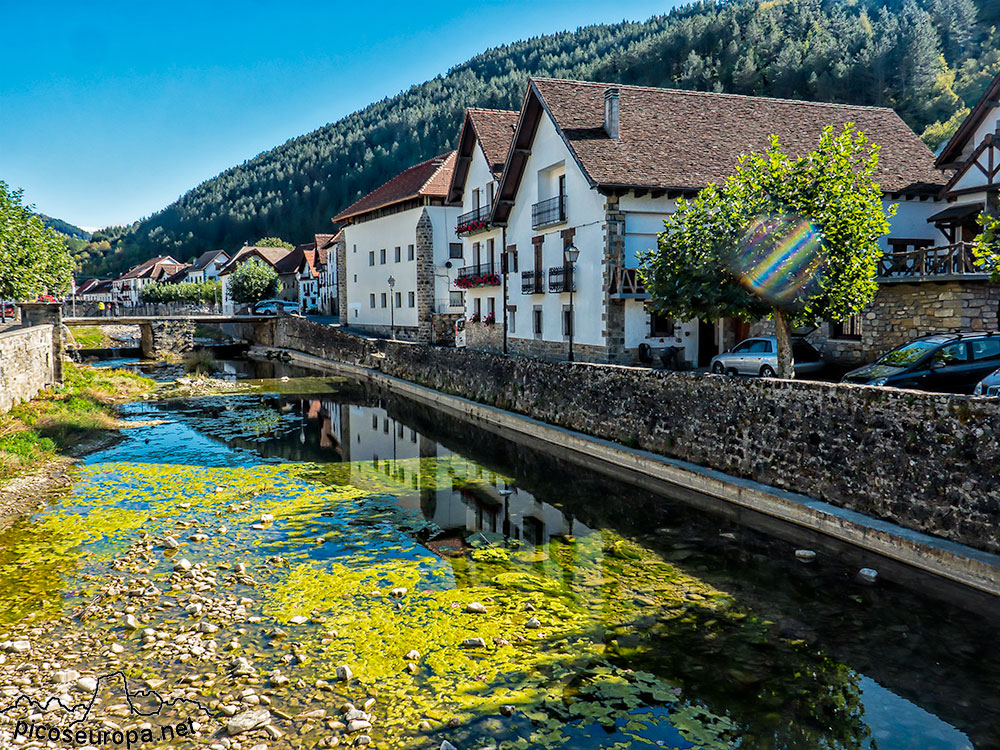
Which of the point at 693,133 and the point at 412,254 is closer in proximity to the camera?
the point at 693,133

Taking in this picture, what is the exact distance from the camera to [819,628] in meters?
9.77

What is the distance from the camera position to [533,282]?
32.9m

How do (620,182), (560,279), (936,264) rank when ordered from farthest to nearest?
(560,279)
(620,182)
(936,264)

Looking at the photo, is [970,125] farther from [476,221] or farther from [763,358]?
[476,221]

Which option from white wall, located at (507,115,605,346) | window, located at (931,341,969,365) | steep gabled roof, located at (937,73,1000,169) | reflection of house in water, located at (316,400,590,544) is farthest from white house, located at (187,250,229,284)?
window, located at (931,341,969,365)

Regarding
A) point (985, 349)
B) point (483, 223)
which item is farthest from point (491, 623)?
point (483, 223)

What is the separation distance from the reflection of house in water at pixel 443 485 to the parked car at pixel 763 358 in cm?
921

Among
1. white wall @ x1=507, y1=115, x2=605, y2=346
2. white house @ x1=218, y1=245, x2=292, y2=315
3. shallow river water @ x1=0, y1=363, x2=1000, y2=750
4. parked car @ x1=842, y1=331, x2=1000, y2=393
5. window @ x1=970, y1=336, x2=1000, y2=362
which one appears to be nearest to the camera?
shallow river water @ x1=0, y1=363, x2=1000, y2=750

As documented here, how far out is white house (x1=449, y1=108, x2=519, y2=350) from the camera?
37.7 metres

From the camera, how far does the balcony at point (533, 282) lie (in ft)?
106

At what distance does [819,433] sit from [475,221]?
27.5 m

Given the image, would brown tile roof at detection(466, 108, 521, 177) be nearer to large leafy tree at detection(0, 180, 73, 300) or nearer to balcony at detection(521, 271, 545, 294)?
balcony at detection(521, 271, 545, 294)

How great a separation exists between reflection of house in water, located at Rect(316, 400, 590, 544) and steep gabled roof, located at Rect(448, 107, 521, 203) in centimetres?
1612

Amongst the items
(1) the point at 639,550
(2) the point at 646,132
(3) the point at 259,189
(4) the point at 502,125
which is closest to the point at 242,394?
(4) the point at 502,125
